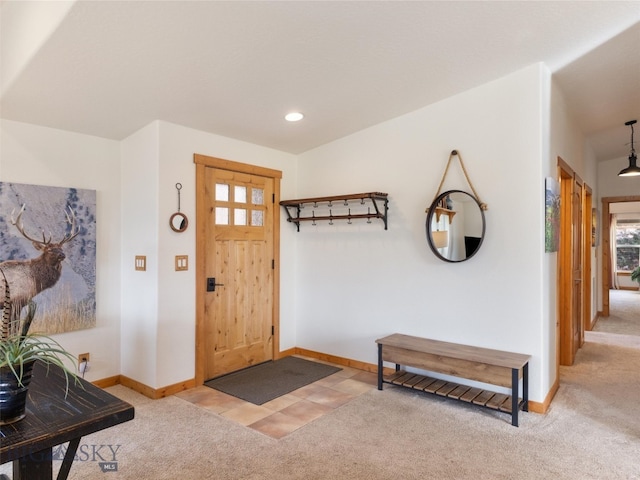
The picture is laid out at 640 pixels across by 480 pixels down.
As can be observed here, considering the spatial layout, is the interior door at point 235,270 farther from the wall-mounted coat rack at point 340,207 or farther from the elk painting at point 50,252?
the elk painting at point 50,252

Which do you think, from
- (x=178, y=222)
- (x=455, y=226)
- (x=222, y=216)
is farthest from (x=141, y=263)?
(x=455, y=226)

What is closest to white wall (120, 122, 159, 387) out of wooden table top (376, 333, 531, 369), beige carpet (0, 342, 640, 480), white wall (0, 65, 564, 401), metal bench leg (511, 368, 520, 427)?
white wall (0, 65, 564, 401)

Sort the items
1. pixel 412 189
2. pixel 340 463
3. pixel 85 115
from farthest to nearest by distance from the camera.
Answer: pixel 412 189 < pixel 85 115 < pixel 340 463

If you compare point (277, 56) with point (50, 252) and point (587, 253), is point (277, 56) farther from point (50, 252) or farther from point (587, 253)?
point (587, 253)

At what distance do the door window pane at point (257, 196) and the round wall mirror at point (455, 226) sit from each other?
69.8 inches

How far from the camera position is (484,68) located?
2.99m

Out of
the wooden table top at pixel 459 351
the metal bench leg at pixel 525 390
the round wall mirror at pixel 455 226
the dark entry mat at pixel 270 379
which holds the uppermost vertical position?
the round wall mirror at pixel 455 226

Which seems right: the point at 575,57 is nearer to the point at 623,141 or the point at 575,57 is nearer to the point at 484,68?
the point at 484,68

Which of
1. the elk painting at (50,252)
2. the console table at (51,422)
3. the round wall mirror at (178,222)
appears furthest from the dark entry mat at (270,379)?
the console table at (51,422)

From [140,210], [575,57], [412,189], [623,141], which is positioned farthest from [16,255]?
[623,141]

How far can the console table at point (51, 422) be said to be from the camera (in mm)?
1218

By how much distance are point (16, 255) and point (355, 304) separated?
2.92 meters

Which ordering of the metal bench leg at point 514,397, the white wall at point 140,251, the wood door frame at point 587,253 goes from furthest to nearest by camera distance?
the wood door frame at point 587,253, the white wall at point 140,251, the metal bench leg at point 514,397

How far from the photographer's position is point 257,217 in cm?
422
